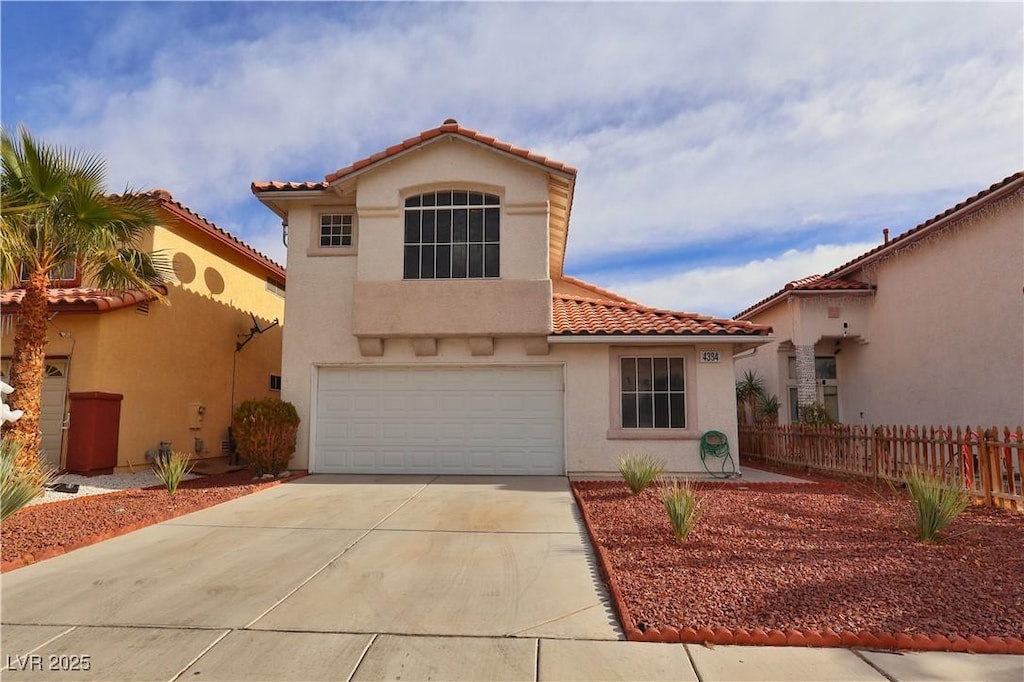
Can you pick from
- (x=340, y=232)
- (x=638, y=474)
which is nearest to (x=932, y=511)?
(x=638, y=474)

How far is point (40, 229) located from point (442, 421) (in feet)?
24.5

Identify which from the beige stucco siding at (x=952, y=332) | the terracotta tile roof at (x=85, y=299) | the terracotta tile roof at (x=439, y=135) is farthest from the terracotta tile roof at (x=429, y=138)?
the beige stucco siding at (x=952, y=332)

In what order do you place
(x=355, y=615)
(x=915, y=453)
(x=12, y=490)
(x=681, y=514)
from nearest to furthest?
(x=355, y=615), (x=681, y=514), (x=12, y=490), (x=915, y=453)

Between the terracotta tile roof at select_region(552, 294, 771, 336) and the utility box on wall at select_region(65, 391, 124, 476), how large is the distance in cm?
903

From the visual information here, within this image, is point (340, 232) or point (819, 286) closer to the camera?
point (340, 232)

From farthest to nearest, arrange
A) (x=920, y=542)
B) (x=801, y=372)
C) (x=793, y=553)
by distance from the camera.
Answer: (x=801, y=372), (x=920, y=542), (x=793, y=553)

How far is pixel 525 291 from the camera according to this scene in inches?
488

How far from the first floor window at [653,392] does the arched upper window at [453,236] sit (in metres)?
3.42

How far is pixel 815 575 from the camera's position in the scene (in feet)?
18.1

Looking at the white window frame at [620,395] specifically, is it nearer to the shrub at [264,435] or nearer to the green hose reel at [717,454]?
the green hose reel at [717,454]

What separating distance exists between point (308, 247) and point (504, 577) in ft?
31.6

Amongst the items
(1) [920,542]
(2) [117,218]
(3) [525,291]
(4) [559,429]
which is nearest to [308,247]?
(2) [117,218]

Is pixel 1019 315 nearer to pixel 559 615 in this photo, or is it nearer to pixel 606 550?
pixel 606 550

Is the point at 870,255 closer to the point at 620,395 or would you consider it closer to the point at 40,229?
the point at 620,395
